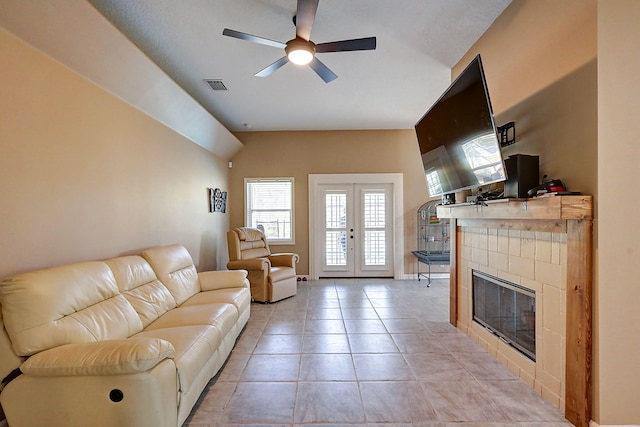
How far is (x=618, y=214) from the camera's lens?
164 centimetres

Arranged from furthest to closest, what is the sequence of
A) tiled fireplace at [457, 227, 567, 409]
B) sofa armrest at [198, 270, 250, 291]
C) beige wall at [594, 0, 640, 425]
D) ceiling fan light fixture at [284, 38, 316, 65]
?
sofa armrest at [198, 270, 250, 291]
ceiling fan light fixture at [284, 38, 316, 65]
tiled fireplace at [457, 227, 567, 409]
beige wall at [594, 0, 640, 425]

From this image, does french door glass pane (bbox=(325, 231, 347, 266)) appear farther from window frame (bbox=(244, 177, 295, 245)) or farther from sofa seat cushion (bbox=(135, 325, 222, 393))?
sofa seat cushion (bbox=(135, 325, 222, 393))

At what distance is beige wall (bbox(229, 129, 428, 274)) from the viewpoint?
19.1ft

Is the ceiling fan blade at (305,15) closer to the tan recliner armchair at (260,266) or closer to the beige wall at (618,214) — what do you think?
the beige wall at (618,214)

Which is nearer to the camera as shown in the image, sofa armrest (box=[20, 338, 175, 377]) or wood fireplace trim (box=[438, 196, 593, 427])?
sofa armrest (box=[20, 338, 175, 377])

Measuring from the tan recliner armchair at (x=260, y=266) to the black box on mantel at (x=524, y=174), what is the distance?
3225 mm

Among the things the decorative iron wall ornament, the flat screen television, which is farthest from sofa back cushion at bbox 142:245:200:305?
the flat screen television

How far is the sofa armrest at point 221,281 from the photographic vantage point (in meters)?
3.33

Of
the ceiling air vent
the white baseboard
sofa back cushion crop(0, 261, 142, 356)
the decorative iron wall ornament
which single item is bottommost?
the white baseboard

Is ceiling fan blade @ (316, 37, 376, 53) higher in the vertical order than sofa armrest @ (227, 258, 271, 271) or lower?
higher

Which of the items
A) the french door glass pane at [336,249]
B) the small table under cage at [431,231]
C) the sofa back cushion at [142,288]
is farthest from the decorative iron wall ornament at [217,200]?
the small table under cage at [431,231]

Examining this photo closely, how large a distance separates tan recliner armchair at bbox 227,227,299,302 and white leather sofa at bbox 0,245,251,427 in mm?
2077

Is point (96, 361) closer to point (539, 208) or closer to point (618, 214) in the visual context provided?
point (539, 208)

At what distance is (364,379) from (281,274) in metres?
2.37
